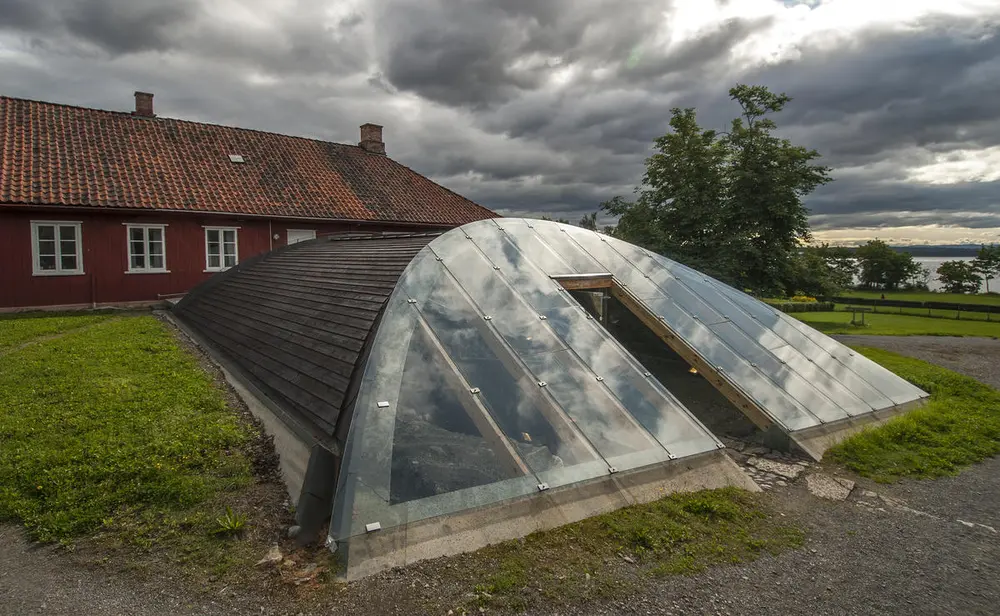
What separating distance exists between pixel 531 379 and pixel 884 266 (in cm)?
5412

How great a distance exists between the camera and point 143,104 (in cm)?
1791

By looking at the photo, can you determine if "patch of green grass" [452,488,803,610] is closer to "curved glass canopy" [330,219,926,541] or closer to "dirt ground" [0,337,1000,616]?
"dirt ground" [0,337,1000,616]

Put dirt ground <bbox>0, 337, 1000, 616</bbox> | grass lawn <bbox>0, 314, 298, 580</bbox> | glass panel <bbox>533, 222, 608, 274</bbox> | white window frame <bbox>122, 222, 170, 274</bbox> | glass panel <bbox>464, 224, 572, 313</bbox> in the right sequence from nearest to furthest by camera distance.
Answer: dirt ground <bbox>0, 337, 1000, 616</bbox> < grass lawn <bbox>0, 314, 298, 580</bbox> < glass panel <bbox>464, 224, 572, 313</bbox> < glass panel <bbox>533, 222, 608, 274</bbox> < white window frame <bbox>122, 222, 170, 274</bbox>

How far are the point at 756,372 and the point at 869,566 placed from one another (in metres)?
3.01

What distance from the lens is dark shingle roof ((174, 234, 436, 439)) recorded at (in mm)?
5402

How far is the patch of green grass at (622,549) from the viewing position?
3348 mm

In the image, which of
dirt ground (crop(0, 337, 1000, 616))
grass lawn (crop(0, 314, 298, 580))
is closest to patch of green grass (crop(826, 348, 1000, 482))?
dirt ground (crop(0, 337, 1000, 616))

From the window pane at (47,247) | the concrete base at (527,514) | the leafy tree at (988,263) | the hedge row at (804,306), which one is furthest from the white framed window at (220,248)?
the leafy tree at (988,263)

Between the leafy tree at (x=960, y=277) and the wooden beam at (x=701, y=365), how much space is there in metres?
47.7

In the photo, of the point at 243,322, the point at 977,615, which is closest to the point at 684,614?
the point at 977,615

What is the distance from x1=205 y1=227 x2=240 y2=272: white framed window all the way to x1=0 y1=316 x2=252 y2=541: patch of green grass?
26.1 ft

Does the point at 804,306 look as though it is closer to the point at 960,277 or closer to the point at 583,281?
the point at 583,281

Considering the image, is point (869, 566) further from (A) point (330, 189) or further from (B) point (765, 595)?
(A) point (330, 189)

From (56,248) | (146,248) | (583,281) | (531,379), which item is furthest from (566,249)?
(56,248)
